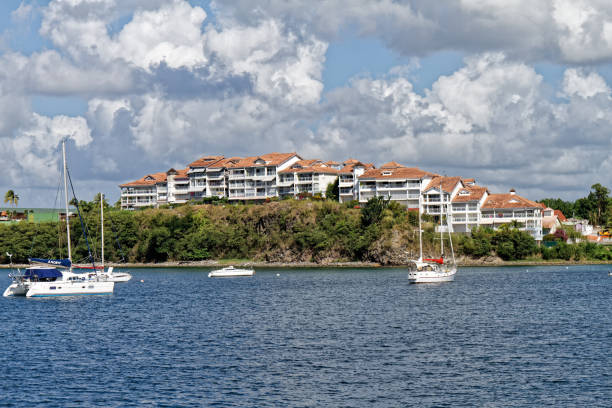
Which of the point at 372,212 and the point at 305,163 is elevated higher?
the point at 305,163

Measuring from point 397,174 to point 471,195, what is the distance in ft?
60.2

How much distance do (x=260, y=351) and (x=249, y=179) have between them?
14669 centimetres

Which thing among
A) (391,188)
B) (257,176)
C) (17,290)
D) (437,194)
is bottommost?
(17,290)

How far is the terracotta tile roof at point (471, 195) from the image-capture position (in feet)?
541

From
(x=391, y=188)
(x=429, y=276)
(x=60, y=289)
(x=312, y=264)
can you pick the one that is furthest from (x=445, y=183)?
(x=60, y=289)

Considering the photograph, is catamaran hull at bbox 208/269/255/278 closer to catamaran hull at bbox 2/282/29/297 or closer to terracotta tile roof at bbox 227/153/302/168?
catamaran hull at bbox 2/282/29/297

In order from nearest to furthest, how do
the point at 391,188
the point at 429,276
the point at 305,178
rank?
the point at 429,276
the point at 391,188
the point at 305,178

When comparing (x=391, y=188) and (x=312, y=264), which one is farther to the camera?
(x=391, y=188)

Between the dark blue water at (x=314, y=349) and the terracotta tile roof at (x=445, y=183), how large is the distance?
7593 centimetres

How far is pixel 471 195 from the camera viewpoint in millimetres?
166625

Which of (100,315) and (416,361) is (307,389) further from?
(100,315)

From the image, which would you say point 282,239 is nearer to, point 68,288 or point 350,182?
point 350,182

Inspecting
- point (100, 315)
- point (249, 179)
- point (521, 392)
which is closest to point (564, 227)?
point (249, 179)

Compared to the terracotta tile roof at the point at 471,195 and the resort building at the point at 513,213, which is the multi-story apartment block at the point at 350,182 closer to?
the terracotta tile roof at the point at 471,195
